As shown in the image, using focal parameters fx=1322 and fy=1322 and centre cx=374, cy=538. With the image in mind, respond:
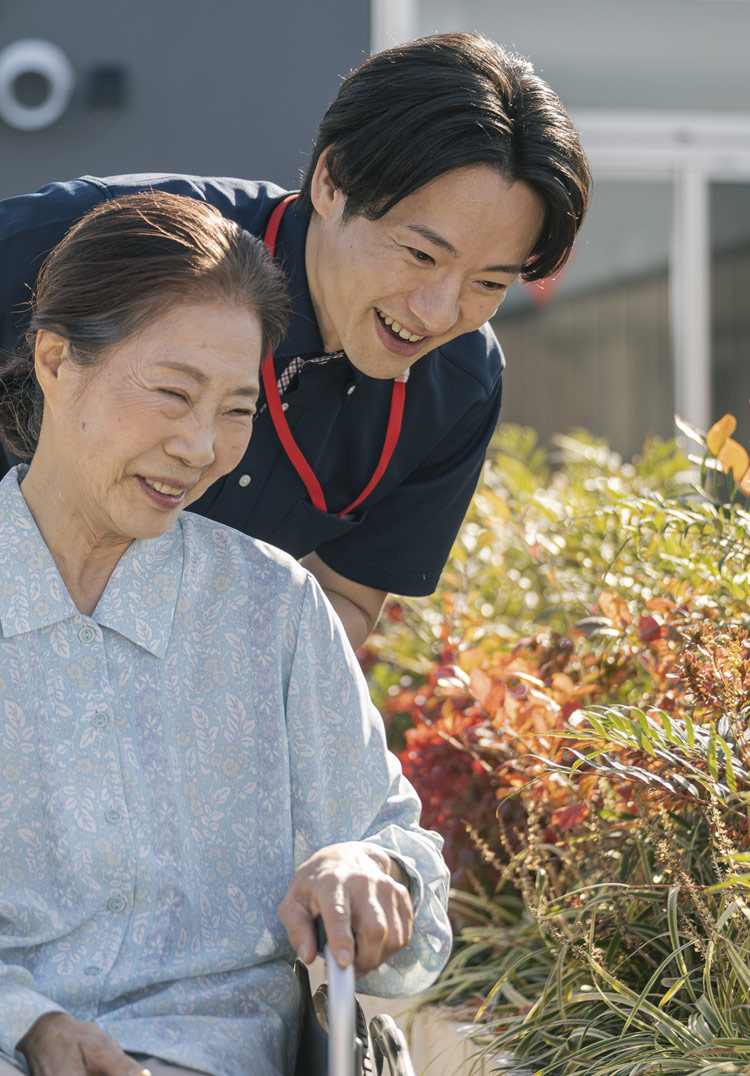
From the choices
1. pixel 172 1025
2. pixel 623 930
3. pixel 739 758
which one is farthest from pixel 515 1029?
pixel 172 1025

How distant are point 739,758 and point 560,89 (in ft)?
13.9

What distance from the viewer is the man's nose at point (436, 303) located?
76.4 inches

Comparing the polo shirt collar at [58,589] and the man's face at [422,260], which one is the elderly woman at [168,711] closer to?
the polo shirt collar at [58,589]

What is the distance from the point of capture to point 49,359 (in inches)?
66.0

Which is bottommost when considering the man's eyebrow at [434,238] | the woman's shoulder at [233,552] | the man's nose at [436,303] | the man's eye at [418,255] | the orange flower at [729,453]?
the orange flower at [729,453]

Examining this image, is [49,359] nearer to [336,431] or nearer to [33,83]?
Answer: [336,431]

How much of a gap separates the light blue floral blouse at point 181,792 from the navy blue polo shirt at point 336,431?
1.58 ft

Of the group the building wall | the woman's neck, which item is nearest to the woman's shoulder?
the woman's neck

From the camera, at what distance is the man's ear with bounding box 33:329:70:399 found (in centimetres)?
166

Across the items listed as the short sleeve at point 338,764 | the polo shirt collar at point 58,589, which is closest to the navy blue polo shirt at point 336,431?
the polo shirt collar at point 58,589

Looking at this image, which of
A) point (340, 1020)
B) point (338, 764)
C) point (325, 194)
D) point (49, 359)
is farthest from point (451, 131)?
point (340, 1020)

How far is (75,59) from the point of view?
14.9ft

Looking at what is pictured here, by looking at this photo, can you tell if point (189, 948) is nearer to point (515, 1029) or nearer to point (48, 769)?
point (48, 769)

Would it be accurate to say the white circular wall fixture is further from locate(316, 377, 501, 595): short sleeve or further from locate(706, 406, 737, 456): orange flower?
locate(706, 406, 737, 456): orange flower
